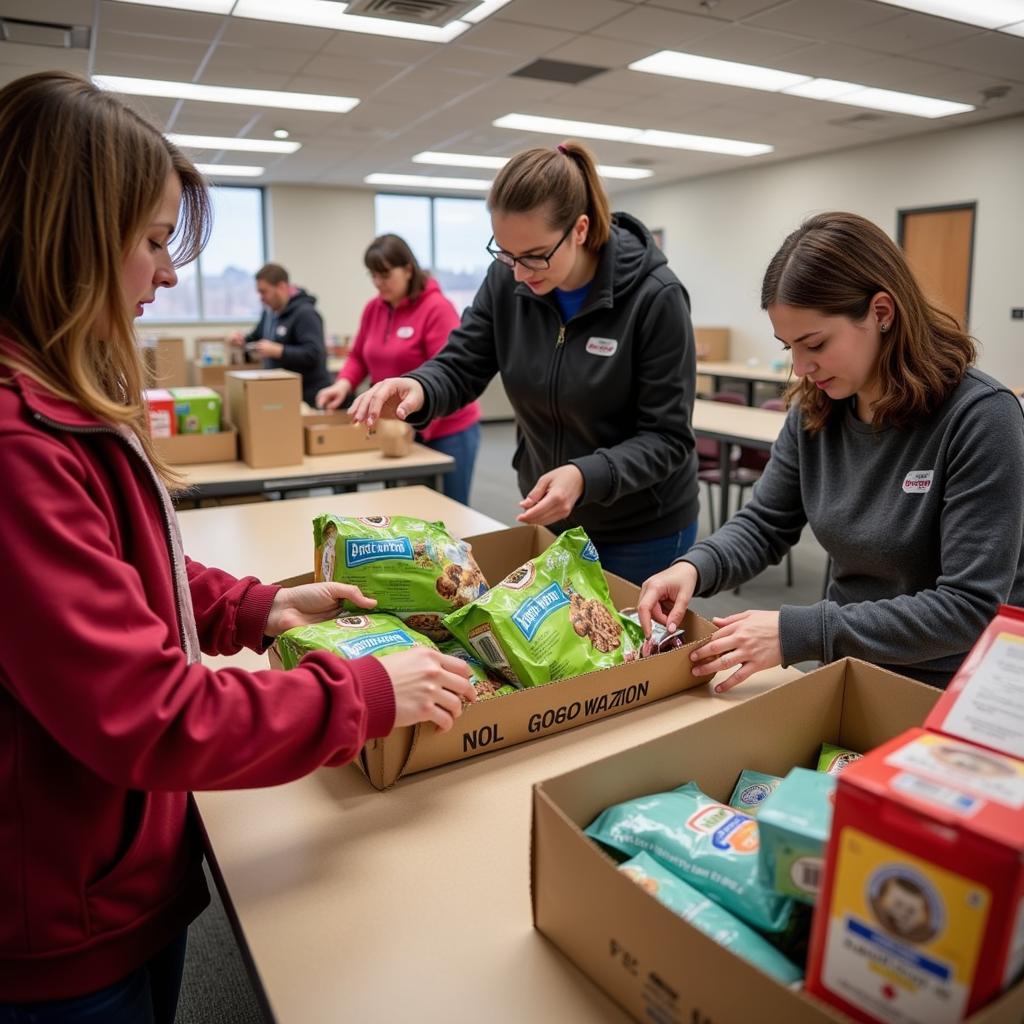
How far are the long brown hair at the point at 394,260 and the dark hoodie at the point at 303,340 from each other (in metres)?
1.54

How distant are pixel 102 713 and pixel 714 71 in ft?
18.6

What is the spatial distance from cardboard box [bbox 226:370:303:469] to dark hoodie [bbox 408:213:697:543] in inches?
53.8

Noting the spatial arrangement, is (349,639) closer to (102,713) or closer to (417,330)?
(102,713)

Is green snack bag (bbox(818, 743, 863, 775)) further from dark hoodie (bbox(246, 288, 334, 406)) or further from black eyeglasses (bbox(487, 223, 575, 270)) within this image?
dark hoodie (bbox(246, 288, 334, 406))

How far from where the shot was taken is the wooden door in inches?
279

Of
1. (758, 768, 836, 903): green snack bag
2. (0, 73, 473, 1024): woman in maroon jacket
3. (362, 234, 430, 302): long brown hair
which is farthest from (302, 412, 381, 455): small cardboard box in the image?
(758, 768, 836, 903): green snack bag

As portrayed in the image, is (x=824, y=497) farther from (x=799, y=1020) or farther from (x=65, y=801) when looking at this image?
(x=65, y=801)

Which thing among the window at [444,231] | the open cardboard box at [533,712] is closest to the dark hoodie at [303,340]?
the open cardboard box at [533,712]

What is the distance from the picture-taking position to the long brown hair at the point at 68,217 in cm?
73

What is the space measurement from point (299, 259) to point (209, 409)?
756 cm

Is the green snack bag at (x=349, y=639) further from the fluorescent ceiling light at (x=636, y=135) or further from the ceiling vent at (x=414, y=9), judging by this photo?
the fluorescent ceiling light at (x=636, y=135)

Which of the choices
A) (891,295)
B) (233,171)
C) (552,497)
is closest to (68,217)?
(552,497)

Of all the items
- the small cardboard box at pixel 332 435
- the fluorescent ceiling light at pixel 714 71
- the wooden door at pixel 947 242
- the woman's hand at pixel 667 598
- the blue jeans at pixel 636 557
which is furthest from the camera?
the wooden door at pixel 947 242

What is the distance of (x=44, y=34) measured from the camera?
452 centimetres
